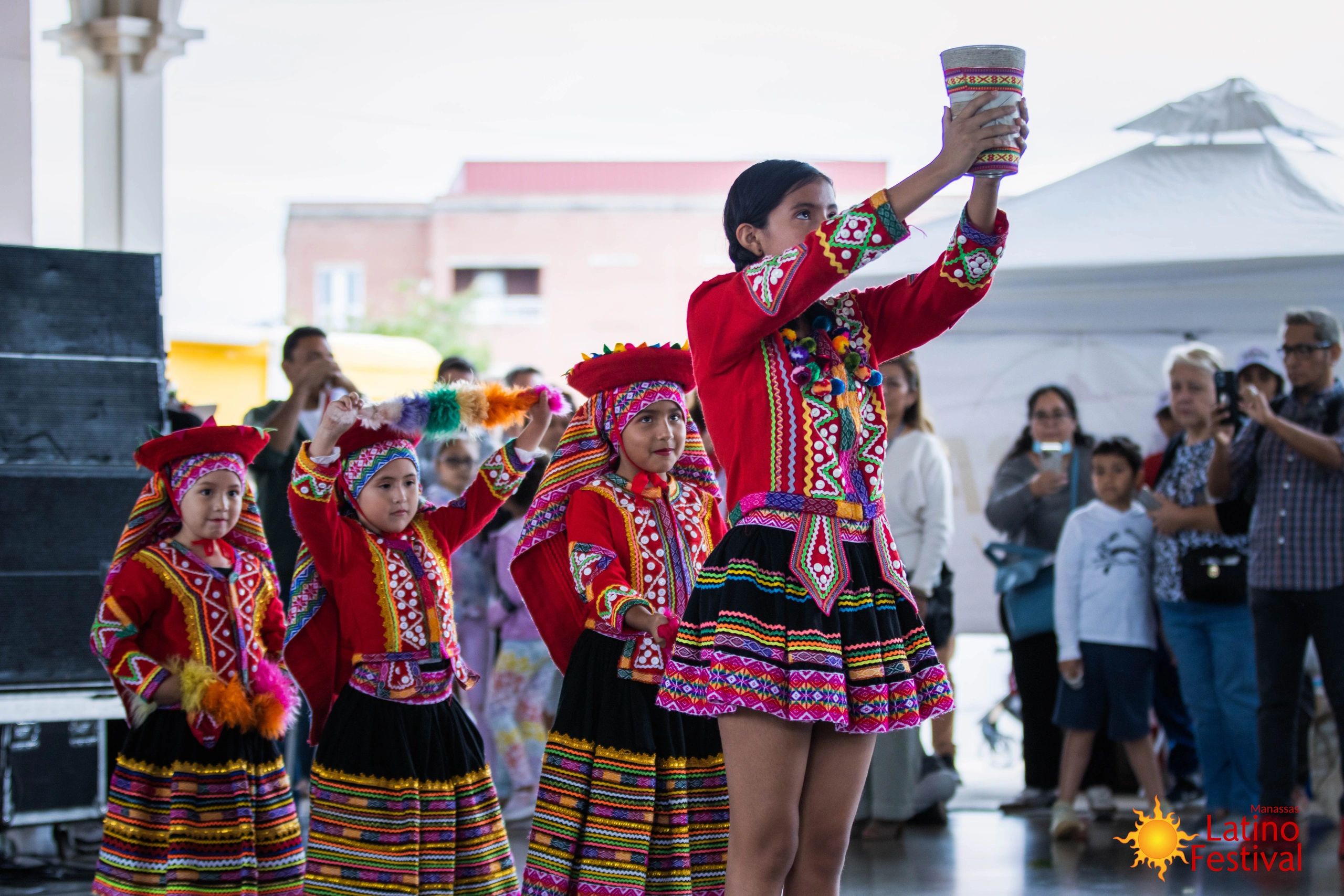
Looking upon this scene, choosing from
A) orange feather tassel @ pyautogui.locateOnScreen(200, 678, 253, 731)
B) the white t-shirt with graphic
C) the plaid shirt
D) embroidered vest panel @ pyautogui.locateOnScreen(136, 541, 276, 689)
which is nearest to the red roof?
the white t-shirt with graphic

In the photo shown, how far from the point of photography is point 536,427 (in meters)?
4.14

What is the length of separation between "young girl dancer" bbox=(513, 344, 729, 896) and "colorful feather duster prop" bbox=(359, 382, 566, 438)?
0.30m

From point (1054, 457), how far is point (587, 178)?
79.2 feet

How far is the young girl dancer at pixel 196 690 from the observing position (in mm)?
4148

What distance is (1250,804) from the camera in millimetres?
5434

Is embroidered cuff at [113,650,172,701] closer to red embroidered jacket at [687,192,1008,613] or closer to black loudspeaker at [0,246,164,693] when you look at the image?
black loudspeaker at [0,246,164,693]

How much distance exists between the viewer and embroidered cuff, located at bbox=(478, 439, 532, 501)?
414 centimetres

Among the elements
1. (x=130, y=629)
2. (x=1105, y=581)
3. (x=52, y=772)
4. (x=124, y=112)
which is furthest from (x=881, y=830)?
(x=124, y=112)

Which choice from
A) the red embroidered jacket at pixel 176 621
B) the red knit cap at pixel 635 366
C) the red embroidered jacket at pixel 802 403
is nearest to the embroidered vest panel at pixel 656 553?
the red knit cap at pixel 635 366

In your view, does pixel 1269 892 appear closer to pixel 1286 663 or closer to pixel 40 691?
pixel 1286 663

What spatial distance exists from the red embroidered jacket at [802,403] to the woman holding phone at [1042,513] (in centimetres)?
384

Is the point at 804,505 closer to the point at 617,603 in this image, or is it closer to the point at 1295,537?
the point at 617,603

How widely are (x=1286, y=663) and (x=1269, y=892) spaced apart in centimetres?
87

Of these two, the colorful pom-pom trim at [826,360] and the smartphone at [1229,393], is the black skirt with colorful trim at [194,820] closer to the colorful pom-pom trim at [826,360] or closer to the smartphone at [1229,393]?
the colorful pom-pom trim at [826,360]
